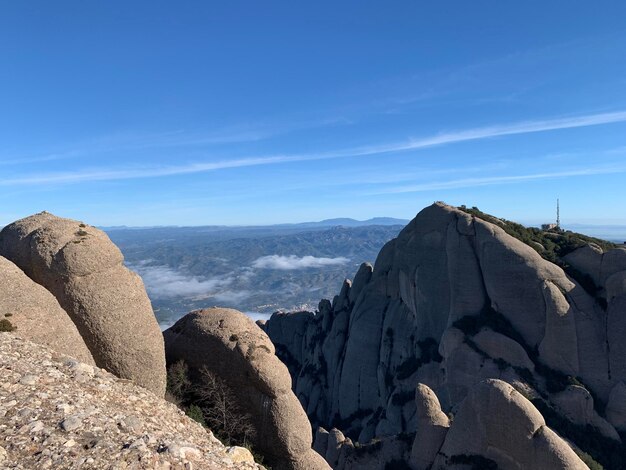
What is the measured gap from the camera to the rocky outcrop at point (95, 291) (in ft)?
66.8

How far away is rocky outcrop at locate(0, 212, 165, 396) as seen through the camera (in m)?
20.4

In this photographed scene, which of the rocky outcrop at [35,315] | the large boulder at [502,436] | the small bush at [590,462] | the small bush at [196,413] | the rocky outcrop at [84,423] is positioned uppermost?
the rocky outcrop at [35,315]

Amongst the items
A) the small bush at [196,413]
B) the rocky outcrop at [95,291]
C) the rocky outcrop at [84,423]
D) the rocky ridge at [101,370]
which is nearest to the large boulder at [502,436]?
the rocky ridge at [101,370]

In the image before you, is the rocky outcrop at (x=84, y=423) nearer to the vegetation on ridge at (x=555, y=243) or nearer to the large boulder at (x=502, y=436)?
the large boulder at (x=502, y=436)

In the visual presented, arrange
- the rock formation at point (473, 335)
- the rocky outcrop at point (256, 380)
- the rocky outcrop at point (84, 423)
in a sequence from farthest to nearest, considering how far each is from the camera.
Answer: the rock formation at point (473, 335) → the rocky outcrop at point (256, 380) → the rocky outcrop at point (84, 423)

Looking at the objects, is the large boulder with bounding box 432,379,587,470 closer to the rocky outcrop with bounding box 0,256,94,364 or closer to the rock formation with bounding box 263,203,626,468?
the rock formation with bounding box 263,203,626,468

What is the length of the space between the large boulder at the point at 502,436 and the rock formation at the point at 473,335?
0.61 meters

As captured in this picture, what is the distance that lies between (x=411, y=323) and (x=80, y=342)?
63.1 metres

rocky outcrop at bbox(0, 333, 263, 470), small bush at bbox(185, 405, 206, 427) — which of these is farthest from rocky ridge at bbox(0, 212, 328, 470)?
small bush at bbox(185, 405, 206, 427)

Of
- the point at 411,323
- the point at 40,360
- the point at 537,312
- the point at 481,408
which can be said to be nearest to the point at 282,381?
the point at 40,360

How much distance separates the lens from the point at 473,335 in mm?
58594

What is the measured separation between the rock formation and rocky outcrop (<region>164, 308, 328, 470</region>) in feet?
71.7

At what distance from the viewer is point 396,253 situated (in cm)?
7975

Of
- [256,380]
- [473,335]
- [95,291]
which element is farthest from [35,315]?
[473,335]
